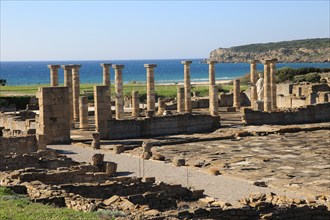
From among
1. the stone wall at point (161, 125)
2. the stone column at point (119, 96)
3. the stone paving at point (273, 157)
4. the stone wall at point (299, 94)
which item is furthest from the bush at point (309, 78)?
the stone paving at point (273, 157)

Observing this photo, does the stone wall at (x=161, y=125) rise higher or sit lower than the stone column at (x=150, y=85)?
lower

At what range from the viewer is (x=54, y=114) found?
31.5 m

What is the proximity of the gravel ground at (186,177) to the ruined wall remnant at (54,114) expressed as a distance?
3.55m

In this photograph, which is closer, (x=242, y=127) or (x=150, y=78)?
(x=242, y=127)

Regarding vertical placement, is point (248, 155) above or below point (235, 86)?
below

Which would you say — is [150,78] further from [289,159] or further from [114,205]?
[114,205]

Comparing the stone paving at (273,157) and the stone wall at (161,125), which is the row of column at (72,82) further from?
the stone paving at (273,157)

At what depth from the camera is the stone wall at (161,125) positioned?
112 ft

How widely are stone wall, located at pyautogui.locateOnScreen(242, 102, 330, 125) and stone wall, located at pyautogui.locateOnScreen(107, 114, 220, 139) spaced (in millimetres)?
2525

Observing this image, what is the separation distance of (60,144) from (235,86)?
66.5 feet

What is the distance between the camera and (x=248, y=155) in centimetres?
2756

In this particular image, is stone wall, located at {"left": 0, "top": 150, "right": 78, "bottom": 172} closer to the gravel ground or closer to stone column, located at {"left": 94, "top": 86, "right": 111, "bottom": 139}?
the gravel ground

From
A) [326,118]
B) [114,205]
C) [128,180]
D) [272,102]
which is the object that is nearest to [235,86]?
[272,102]

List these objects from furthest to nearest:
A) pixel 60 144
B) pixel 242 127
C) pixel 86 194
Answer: pixel 242 127
pixel 60 144
pixel 86 194
